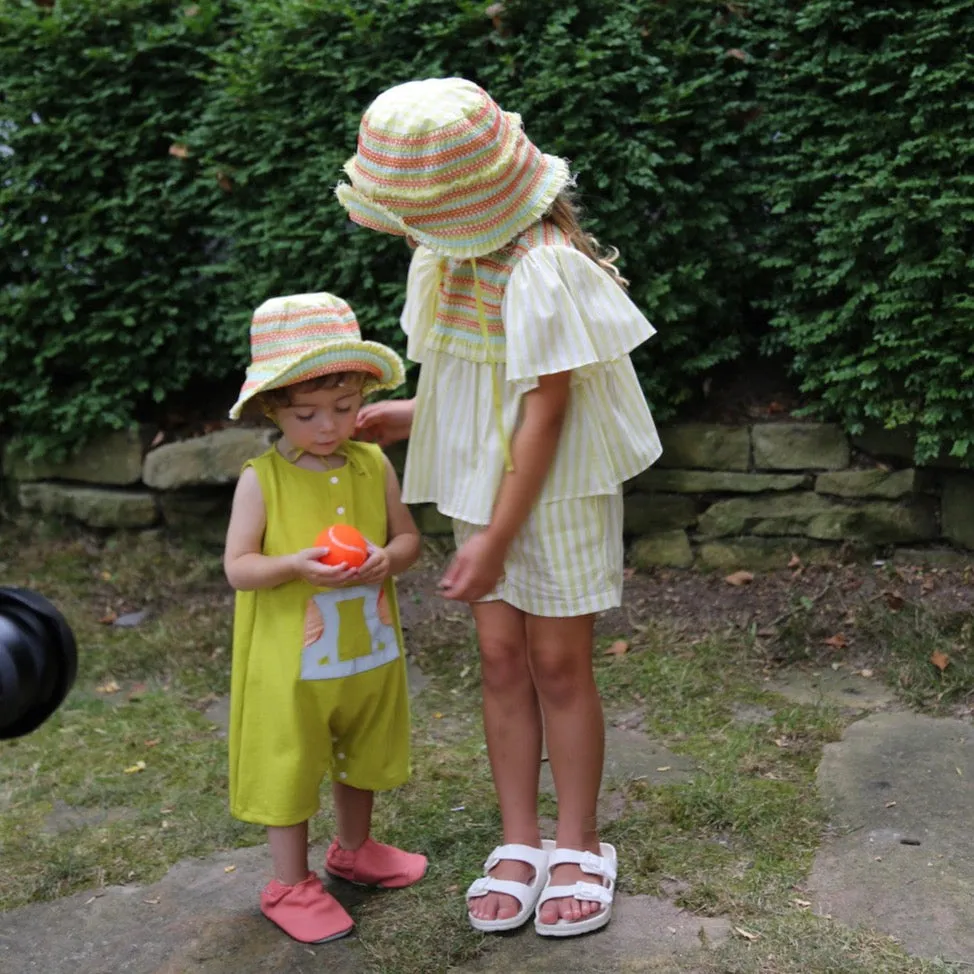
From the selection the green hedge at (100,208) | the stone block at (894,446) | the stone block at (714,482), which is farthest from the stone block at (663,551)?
the green hedge at (100,208)

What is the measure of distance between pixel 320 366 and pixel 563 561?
0.63 metres

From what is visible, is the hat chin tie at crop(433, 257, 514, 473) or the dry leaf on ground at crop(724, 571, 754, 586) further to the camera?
the dry leaf on ground at crop(724, 571, 754, 586)

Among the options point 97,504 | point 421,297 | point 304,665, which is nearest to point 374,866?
point 304,665

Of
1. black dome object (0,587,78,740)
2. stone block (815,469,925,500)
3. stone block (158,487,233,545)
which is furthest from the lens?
stone block (158,487,233,545)

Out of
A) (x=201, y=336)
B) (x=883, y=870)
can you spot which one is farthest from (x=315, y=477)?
(x=201, y=336)

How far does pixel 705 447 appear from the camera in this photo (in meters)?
4.63

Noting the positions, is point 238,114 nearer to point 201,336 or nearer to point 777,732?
point 201,336

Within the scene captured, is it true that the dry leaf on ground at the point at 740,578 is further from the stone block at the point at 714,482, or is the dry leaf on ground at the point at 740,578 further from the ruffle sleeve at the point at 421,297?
the ruffle sleeve at the point at 421,297

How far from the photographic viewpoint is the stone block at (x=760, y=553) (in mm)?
4508

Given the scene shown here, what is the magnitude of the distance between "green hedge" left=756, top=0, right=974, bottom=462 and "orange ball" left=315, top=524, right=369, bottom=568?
2209 millimetres

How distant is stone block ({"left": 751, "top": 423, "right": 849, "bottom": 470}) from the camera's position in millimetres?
4461

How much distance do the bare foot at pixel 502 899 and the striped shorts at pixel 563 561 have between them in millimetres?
556

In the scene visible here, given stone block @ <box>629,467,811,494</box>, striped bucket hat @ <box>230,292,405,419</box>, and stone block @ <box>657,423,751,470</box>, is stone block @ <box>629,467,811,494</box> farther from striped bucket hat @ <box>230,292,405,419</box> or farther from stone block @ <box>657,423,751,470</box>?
striped bucket hat @ <box>230,292,405,419</box>

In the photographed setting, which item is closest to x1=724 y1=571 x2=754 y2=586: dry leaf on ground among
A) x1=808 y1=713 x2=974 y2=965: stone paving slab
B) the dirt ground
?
the dirt ground
